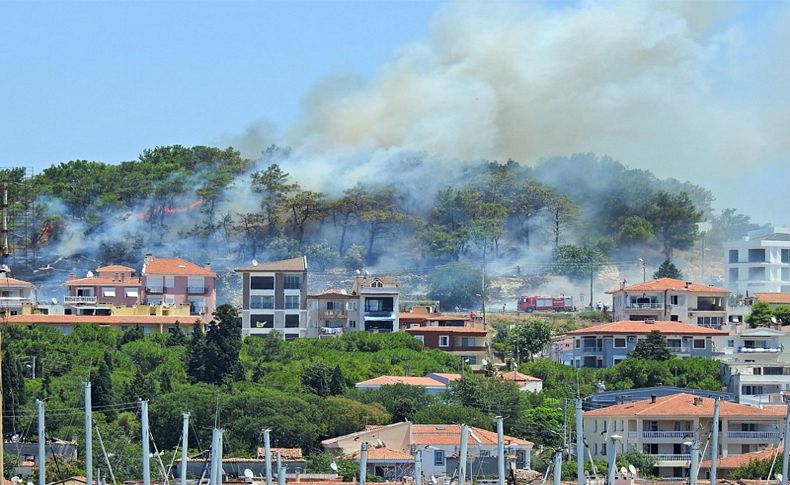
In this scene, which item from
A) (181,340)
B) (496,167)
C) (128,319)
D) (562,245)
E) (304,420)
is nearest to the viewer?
(304,420)

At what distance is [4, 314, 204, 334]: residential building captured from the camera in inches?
3450

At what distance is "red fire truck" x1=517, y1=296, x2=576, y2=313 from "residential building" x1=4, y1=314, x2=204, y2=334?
20640 mm

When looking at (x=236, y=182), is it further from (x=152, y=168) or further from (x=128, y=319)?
(x=128, y=319)

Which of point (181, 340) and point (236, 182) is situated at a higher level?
point (236, 182)

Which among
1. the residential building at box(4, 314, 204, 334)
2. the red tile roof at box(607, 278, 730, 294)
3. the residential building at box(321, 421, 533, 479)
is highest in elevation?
the red tile roof at box(607, 278, 730, 294)

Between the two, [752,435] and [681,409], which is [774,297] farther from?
[681,409]

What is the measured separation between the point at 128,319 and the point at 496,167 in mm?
45198

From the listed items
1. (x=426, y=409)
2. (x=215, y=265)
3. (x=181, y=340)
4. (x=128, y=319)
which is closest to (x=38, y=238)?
(x=215, y=265)

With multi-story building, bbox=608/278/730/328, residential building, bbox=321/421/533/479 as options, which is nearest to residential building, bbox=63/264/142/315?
multi-story building, bbox=608/278/730/328

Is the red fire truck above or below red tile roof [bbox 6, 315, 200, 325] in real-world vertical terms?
above

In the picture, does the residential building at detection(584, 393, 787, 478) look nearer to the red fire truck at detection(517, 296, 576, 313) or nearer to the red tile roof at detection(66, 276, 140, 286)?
the red tile roof at detection(66, 276, 140, 286)

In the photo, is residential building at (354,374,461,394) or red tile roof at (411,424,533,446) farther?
residential building at (354,374,461,394)

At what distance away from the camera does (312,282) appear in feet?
363

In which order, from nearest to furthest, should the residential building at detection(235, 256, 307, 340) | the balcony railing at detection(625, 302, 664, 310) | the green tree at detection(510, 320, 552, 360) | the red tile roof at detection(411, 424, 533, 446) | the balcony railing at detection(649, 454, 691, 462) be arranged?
the red tile roof at detection(411, 424, 533, 446), the balcony railing at detection(649, 454, 691, 462), the green tree at detection(510, 320, 552, 360), the balcony railing at detection(625, 302, 664, 310), the residential building at detection(235, 256, 307, 340)
